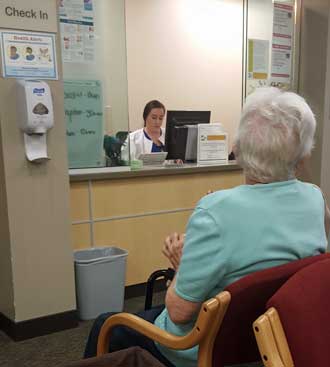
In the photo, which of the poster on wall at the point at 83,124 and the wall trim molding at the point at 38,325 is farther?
the poster on wall at the point at 83,124

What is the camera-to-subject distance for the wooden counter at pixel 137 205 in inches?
112

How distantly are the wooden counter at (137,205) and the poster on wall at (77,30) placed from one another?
90 cm

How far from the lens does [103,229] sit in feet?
9.66

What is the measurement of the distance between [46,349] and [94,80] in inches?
71.4

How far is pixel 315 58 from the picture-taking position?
379 centimetres

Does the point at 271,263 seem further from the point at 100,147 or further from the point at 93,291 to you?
the point at 100,147

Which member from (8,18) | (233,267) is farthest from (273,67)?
(233,267)

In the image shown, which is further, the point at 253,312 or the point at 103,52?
the point at 103,52

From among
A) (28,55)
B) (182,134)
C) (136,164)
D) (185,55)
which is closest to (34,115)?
(28,55)

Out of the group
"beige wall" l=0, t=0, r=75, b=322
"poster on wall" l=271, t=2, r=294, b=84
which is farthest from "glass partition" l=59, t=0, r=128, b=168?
"poster on wall" l=271, t=2, r=294, b=84

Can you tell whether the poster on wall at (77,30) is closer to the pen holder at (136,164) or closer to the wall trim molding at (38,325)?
the pen holder at (136,164)

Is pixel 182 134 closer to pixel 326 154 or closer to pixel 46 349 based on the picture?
pixel 326 154

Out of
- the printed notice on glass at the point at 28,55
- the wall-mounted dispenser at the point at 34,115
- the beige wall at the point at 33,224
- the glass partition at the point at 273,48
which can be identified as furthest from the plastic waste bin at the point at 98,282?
the glass partition at the point at 273,48

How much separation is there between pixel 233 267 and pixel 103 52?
260 cm
